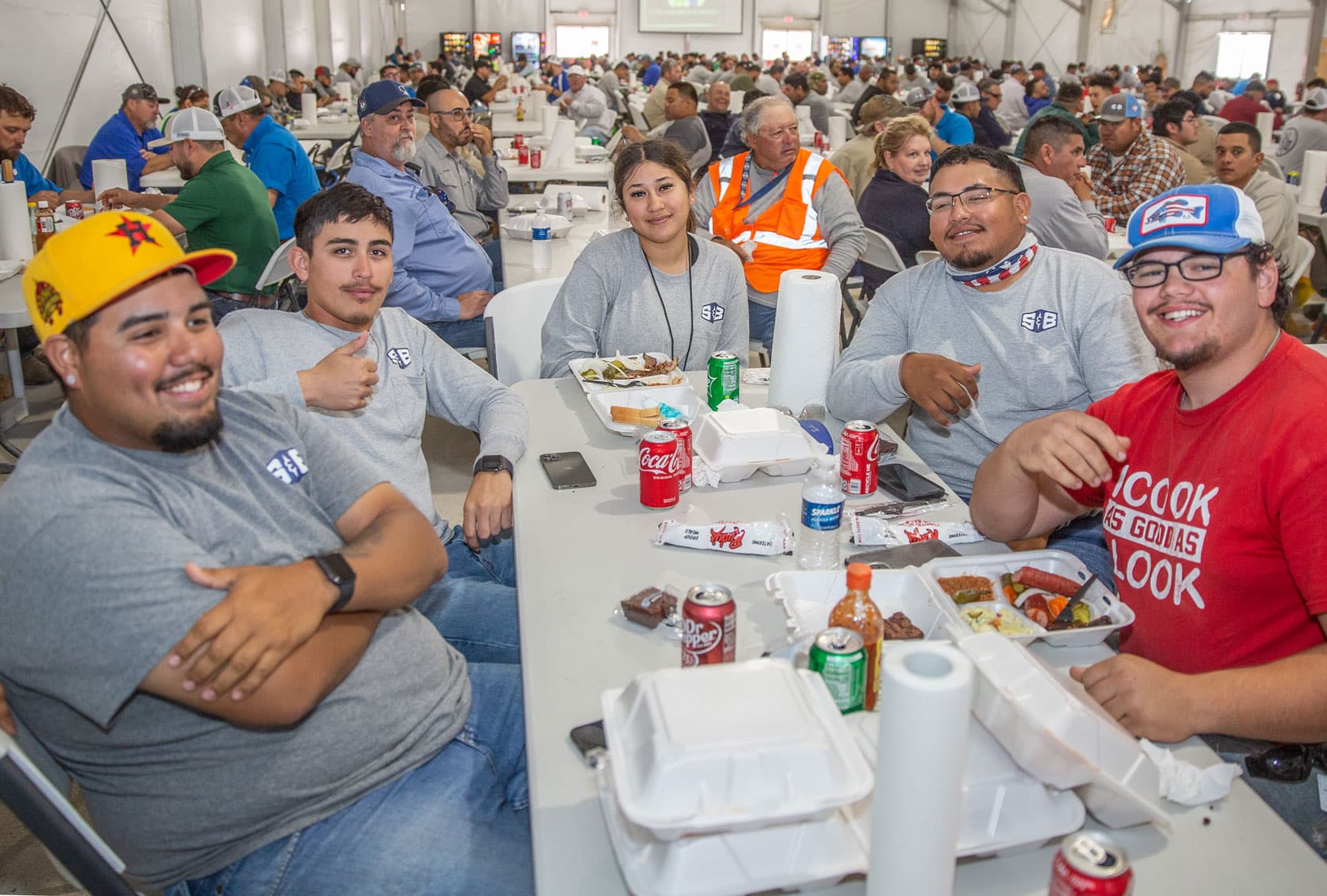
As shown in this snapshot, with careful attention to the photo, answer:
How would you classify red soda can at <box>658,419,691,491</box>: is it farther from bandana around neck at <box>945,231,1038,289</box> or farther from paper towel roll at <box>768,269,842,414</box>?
bandana around neck at <box>945,231,1038,289</box>

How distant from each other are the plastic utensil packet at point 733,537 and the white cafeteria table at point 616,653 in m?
0.02

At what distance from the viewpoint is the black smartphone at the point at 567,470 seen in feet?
7.20

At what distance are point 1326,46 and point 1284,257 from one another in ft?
51.7

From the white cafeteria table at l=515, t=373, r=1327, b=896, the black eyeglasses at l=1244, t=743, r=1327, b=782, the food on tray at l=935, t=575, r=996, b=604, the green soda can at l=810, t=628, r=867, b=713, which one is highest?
the green soda can at l=810, t=628, r=867, b=713

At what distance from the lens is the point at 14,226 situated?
13.7 feet

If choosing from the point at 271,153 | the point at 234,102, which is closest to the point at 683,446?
the point at 271,153

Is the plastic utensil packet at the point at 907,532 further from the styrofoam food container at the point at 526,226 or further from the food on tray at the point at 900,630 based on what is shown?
the styrofoam food container at the point at 526,226

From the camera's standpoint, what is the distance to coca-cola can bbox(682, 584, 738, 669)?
137 cm

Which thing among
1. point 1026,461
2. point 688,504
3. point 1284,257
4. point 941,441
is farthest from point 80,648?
point 1284,257

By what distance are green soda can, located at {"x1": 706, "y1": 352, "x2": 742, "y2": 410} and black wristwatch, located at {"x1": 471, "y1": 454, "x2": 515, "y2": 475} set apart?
58 cm

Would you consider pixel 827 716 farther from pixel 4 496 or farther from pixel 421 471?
pixel 421 471

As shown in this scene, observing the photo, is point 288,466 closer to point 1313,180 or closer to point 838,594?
point 838,594

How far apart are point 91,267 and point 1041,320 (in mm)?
2033

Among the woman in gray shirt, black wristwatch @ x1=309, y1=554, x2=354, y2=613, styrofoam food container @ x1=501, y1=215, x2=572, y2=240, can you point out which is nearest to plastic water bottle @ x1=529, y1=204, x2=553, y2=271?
styrofoam food container @ x1=501, y1=215, x2=572, y2=240
